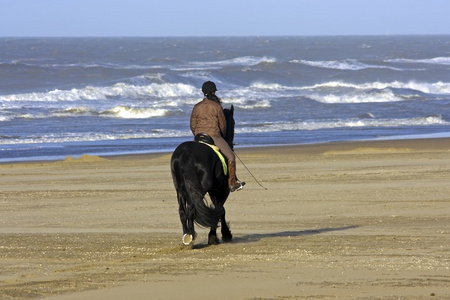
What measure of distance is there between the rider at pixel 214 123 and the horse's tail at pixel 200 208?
40 cm

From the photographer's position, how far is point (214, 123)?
24.9 ft

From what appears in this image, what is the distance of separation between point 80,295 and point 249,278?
1.34 m

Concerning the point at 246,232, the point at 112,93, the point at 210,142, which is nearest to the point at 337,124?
the point at 112,93

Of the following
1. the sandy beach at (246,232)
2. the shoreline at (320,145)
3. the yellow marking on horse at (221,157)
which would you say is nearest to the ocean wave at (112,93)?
the shoreline at (320,145)

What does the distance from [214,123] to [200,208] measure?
0.91 metres

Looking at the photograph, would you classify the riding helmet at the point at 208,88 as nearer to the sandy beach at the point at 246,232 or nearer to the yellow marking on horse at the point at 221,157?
the yellow marking on horse at the point at 221,157

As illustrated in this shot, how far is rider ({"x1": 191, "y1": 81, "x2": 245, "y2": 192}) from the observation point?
299 inches

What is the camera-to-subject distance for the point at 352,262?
6.36 metres

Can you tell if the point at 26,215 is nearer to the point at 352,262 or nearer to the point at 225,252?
the point at 225,252

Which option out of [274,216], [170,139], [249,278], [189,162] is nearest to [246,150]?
[170,139]

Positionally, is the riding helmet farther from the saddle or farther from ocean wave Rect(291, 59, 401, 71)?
ocean wave Rect(291, 59, 401, 71)

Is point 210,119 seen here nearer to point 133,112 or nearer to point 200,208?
point 200,208

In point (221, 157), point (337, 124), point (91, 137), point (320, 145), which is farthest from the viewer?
point (337, 124)

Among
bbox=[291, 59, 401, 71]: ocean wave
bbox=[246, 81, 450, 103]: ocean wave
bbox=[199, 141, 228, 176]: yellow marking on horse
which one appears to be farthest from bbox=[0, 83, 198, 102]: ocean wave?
bbox=[199, 141, 228, 176]: yellow marking on horse
